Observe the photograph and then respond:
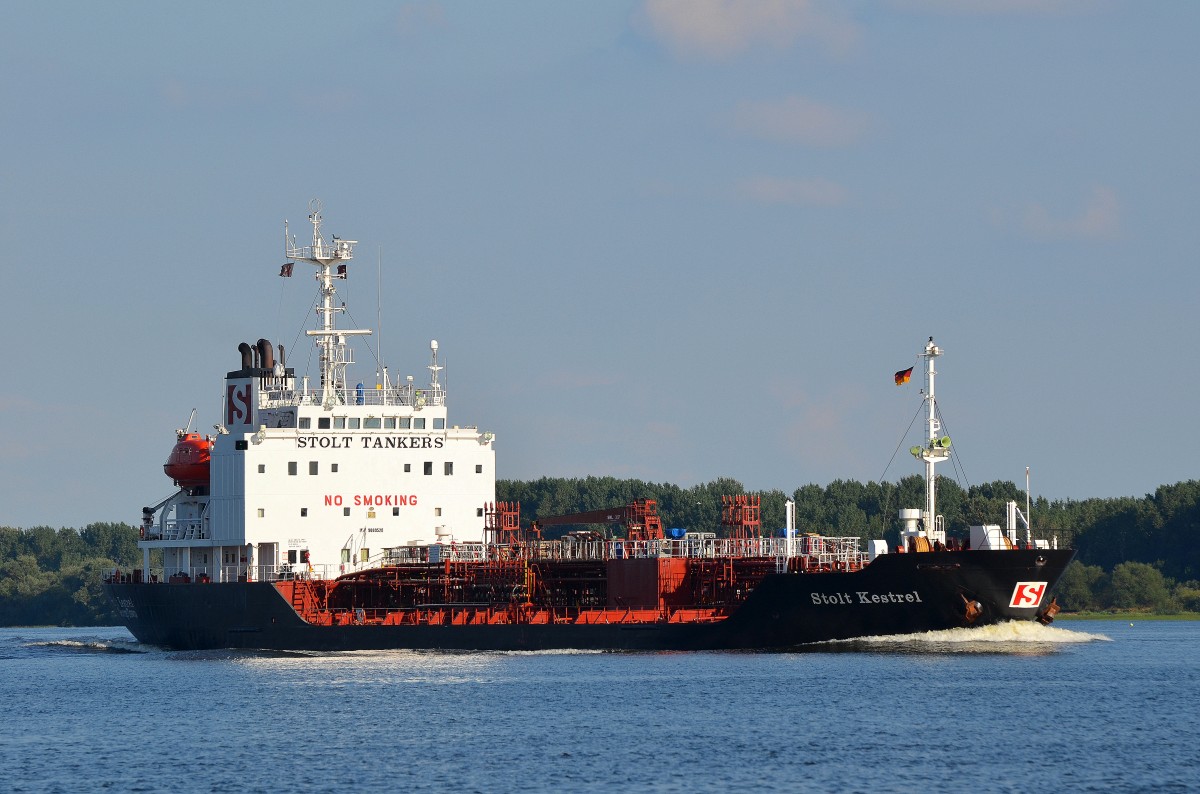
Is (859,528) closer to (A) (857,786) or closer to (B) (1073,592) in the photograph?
(B) (1073,592)

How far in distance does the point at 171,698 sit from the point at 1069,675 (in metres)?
24.1

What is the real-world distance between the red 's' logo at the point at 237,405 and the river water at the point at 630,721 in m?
9.82

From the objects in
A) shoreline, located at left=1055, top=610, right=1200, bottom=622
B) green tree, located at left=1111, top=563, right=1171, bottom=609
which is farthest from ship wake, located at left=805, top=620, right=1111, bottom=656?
green tree, located at left=1111, top=563, right=1171, bottom=609

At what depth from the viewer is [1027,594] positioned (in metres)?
49.9

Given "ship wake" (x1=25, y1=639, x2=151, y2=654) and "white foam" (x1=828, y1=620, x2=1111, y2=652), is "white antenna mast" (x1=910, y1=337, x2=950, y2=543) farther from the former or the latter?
"ship wake" (x1=25, y1=639, x2=151, y2=654)

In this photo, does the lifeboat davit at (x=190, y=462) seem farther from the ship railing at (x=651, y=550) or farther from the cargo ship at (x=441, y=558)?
the ship railing at (x=651, y=550)

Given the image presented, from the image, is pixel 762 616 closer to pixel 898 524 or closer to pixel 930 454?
pixel 930 454

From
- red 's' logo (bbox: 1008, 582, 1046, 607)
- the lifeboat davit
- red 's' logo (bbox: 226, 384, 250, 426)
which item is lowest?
red 's' logo (bbox: 1008, 582, 1046, 607)

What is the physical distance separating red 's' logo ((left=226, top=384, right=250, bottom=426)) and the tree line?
36.2 m

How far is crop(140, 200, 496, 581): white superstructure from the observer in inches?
2378

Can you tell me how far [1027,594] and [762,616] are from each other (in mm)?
7744

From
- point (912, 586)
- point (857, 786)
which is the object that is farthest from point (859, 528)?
point (857, 786)

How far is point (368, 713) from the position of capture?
4247 cm

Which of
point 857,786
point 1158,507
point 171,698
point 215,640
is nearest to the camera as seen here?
point 857,786
